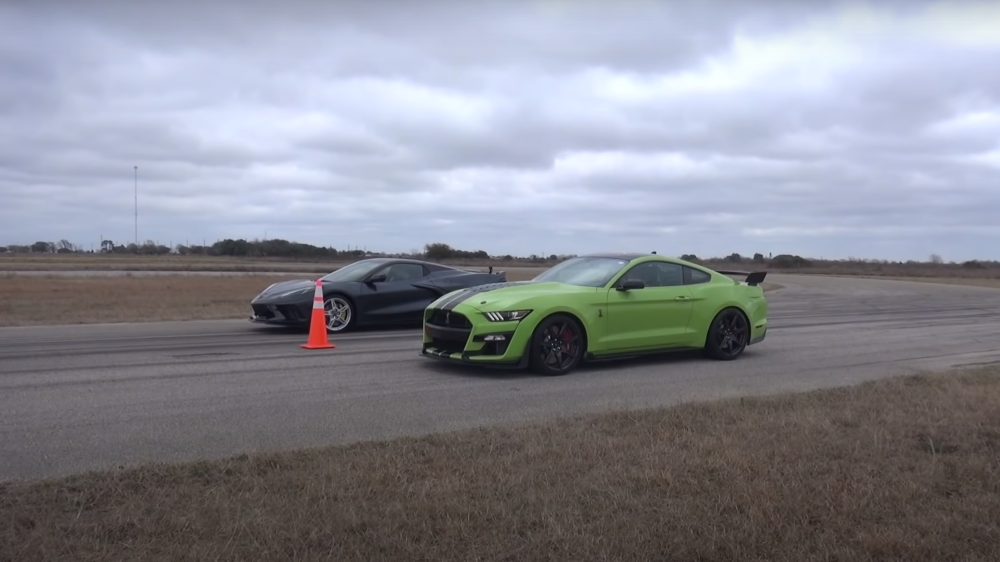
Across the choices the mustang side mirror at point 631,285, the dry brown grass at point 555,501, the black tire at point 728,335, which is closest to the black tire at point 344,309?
the mustang side mirror at point 631,285

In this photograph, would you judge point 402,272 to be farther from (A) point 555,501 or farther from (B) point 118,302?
(B) point 118,302

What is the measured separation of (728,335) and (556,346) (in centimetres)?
285

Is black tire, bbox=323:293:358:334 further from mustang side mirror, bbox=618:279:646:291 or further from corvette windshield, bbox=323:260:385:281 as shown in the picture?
mustang side mirror, bbox=618:279:646:291

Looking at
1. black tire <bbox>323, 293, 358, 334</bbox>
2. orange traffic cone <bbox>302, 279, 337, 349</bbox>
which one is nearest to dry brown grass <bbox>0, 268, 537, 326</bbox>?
black tire <bbox>323, 293, 358, 334</bbox>

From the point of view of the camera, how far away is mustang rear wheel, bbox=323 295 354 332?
44.4 ft

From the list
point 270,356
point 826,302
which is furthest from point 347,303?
point 826,302

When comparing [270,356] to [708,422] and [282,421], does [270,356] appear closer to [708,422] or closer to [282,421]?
[282,421]

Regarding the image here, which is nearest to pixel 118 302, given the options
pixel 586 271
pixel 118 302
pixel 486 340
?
pixel 118 302

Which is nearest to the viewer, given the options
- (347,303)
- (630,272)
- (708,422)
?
(708,422)

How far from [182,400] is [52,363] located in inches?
130

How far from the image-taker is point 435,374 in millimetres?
9281

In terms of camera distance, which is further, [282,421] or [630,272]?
[630,272]

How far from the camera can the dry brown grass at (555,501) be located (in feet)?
12.8

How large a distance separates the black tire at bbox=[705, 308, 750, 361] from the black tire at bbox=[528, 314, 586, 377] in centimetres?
218
